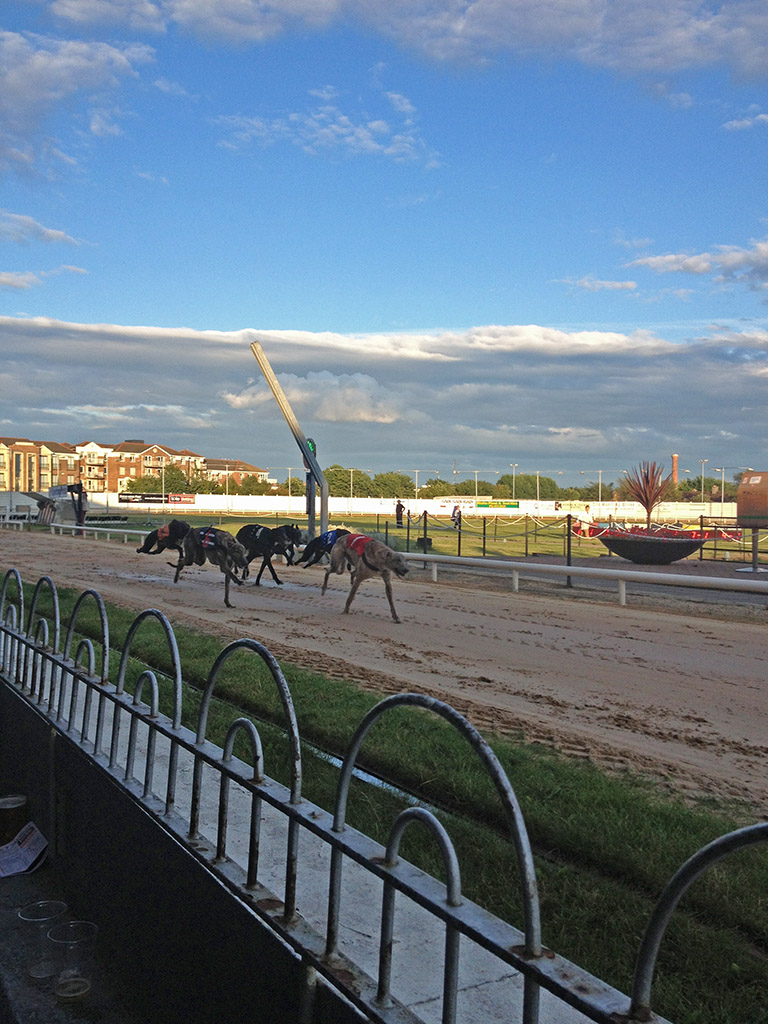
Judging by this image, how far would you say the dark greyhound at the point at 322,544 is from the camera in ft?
45.0

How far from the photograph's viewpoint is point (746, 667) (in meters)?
9.23

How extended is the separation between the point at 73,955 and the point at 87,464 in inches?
5982

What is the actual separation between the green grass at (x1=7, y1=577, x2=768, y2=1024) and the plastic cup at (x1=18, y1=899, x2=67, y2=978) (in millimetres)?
1222

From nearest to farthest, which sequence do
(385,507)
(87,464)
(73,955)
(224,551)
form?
1. (73,955)
2. (224,551)
3. (385,507)
4. (87,464)

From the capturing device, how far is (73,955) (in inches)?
137

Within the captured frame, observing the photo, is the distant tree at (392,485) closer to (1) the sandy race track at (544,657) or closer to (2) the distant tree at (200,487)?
(2) the distant tree at (200,487)

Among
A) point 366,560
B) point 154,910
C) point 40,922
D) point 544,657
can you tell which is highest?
point 366,560

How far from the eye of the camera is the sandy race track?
19.9ft

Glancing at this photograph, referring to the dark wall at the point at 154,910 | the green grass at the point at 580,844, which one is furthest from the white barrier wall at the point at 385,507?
the dark wall at the point at 154,910

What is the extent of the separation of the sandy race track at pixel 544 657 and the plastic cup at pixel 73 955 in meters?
3.14

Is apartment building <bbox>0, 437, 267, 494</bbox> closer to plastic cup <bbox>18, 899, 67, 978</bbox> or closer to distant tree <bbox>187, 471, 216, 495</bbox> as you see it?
distant tree <bbox>187, 471, 216, 495</bbox>

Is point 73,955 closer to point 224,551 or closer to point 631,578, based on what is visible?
point 224,551

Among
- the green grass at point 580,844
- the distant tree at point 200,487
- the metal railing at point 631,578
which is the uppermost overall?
the distant tree at point 200,487

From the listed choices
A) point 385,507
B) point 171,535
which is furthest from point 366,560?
point 385,507
